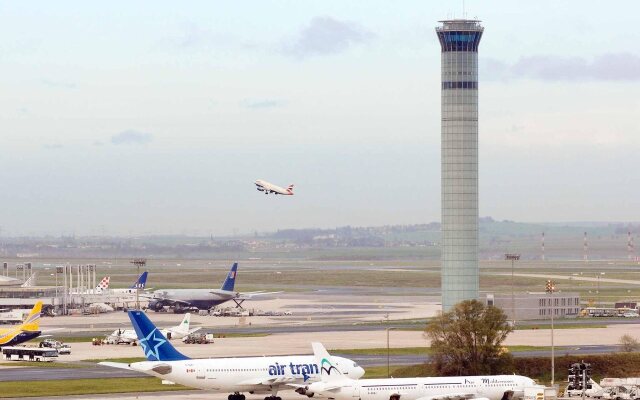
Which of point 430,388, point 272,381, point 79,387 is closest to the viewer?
point 430,388

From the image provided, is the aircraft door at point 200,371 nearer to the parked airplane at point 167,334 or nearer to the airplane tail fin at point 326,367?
the airplane tail fin at point 326,367

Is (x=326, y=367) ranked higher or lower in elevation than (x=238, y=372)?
higher

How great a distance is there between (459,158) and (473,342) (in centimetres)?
5326

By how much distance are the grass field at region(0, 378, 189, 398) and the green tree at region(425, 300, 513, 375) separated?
73.2 feet

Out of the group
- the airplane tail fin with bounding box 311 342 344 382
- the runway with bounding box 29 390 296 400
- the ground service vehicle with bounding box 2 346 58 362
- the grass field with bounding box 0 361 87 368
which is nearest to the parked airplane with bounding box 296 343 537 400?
the airplane tail fin with bounding box 311 342 344 382

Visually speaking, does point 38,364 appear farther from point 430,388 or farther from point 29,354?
point 430,388

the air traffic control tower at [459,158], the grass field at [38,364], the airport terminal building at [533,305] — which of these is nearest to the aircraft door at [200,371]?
the grass field at [38,364]

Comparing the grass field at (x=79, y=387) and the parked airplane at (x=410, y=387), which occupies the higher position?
the parked airplane at (x=410, y=387)

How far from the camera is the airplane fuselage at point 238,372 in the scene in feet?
315

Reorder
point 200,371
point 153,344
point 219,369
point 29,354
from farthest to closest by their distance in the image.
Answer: point 29,354, point 219,369, point 153,344, point 200,371

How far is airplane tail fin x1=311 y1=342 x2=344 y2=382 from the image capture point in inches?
3787

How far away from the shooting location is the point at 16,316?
185 m

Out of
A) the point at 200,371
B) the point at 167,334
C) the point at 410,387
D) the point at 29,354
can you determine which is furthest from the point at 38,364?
the point at 410,387

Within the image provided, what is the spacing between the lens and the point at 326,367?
319 ft
